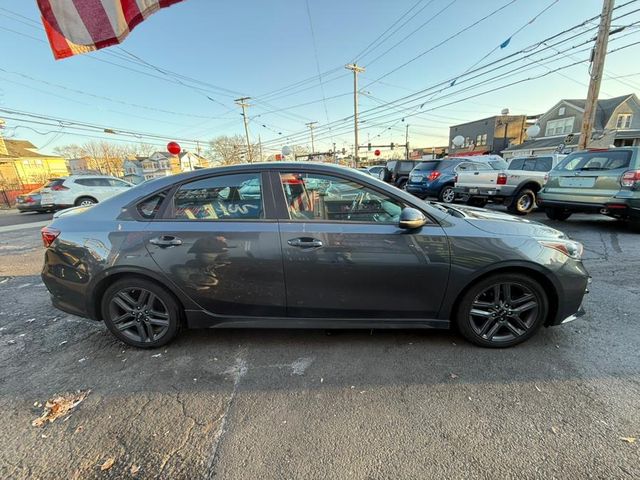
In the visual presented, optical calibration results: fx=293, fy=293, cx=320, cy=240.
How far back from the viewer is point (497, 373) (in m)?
2.24

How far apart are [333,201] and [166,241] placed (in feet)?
4.67

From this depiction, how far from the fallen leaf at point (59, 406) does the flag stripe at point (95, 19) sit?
2.62 meters

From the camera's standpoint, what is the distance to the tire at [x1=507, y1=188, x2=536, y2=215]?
333 inches

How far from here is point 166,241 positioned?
7.82ft

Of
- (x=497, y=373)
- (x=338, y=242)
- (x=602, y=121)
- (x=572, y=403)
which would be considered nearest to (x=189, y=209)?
(x=338, y=242)

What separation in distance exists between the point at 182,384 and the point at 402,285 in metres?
1.86

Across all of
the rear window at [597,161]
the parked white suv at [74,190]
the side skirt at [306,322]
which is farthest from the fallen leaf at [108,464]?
the parked white suv at [74,190]

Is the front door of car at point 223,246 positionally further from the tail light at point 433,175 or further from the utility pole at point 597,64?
the utility pole at point 597,64

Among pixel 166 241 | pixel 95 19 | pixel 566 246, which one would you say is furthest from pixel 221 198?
pixel 566 246

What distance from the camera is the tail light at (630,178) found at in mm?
5273

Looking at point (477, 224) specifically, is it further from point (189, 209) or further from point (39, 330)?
point (39, 330)

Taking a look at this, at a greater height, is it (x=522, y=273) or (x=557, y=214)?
(x=522, y=273)

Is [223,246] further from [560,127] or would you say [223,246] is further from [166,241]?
[560,127]

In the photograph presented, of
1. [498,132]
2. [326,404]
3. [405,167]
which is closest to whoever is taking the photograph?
[326,404]
